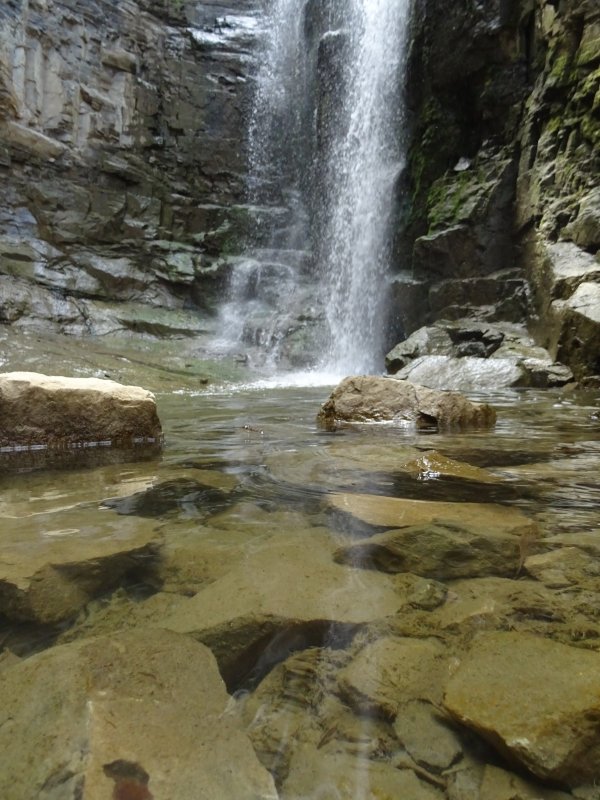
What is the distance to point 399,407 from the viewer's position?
14.2ft

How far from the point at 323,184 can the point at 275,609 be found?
16729 mm

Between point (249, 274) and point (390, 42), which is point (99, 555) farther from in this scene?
point (390, 42)

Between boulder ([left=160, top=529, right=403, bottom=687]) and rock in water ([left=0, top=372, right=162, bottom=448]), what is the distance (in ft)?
6.87

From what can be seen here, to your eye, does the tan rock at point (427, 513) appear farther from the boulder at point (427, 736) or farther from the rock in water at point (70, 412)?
the rock in water at point (70, 412)

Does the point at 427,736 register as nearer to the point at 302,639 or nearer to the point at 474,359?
the point at 302,639

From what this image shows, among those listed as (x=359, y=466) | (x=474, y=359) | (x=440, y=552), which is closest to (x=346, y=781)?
(x=440, y=552)

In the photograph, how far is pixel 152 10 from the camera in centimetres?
1598

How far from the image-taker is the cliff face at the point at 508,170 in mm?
8531

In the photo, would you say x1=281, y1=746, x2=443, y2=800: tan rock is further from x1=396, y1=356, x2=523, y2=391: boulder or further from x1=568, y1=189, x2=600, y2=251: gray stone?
x1=568, y1=189, x2=600, y2=251: gray stone

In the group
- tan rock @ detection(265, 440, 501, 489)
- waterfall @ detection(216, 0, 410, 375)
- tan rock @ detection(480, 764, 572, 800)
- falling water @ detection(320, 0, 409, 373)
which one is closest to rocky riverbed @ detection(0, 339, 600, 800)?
tan rock @ detection(480, 764, 572, 800)

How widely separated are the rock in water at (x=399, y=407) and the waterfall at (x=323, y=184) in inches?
313

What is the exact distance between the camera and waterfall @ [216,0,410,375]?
13.4m

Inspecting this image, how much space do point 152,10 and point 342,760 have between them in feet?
66.0

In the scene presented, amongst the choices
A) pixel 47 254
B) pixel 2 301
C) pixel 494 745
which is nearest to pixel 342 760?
pixel 494 745
